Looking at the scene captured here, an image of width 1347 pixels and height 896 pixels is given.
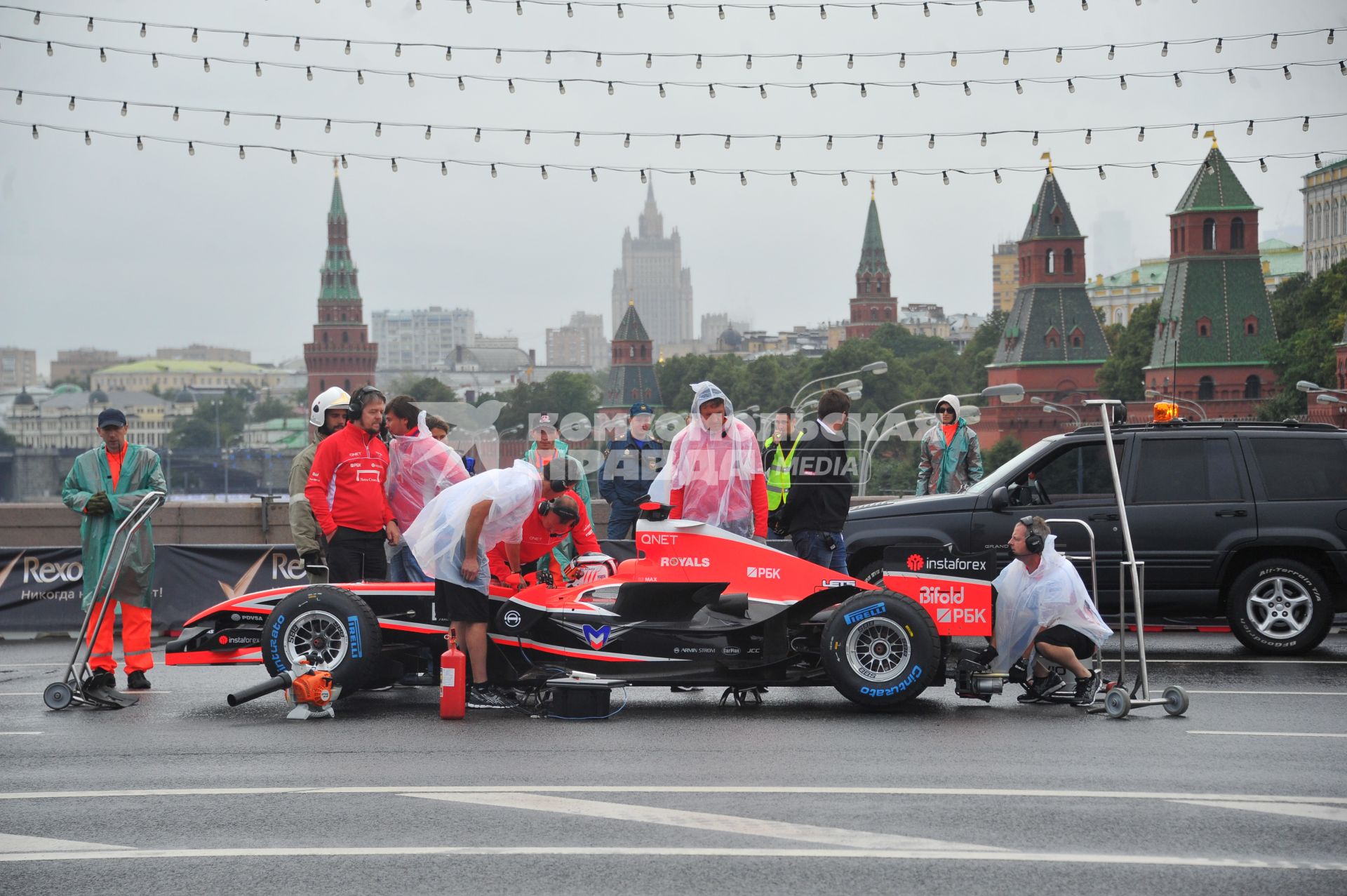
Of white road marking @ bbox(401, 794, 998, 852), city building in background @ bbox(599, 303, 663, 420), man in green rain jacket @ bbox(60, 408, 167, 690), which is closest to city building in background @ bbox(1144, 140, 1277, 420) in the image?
city building in background @ bbox(599, 303, 663, 420)

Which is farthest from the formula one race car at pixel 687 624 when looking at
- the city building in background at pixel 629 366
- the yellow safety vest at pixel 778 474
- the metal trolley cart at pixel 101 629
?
the city building in background at pixel 629 366

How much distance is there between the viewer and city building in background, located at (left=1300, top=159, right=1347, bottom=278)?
145750 mm

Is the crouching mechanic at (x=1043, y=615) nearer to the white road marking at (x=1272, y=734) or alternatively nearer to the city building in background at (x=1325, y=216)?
the white road marking at (x=1272, y=734)

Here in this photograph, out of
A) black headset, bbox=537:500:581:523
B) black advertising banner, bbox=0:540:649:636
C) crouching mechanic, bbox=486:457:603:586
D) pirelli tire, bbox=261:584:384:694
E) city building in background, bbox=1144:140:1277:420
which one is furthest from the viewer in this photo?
city building in background, bbox=1144:140:1277:420

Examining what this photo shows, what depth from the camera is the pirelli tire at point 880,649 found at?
359 inches

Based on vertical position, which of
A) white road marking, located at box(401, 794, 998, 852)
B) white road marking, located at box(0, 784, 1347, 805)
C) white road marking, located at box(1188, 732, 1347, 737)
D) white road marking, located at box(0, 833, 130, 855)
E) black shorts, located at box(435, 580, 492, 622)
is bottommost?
white road marking, located at box(0, 833, 130, 855)

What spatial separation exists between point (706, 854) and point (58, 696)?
5.66 metres

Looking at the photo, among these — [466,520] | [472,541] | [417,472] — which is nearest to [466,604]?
[472,541]

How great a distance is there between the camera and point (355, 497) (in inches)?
409

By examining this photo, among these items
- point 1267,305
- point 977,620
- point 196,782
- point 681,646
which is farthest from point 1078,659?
point 1267,305

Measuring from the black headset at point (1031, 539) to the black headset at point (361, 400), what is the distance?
438cm

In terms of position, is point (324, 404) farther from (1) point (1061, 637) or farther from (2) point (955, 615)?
(1) point (1061, 637)

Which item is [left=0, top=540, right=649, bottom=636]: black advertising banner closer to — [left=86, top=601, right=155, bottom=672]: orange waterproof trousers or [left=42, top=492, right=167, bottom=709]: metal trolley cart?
[left=86, top=601, right=155, bottom=672]: orange waterproof trousers

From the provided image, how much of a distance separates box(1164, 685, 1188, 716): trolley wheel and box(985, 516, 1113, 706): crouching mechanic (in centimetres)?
55
